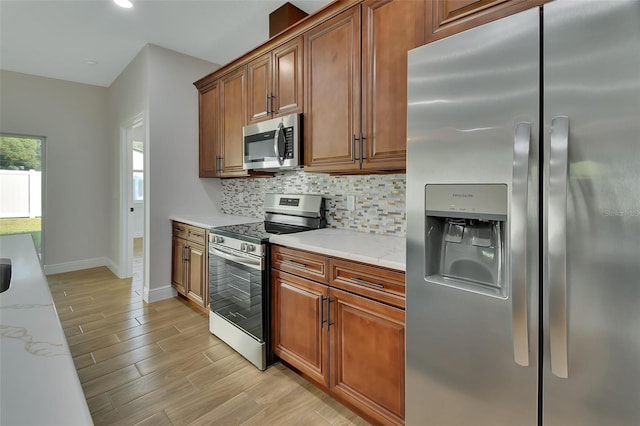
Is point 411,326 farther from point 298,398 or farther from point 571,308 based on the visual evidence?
point 298,398

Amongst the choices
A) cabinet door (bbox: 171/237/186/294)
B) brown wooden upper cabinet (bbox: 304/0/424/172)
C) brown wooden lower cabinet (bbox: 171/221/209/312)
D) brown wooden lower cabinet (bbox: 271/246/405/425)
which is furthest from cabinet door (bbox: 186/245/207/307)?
brown wooden upper cabinet (bbox: 304/0/424/172)

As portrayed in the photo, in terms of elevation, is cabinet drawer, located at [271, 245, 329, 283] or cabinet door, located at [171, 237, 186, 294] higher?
cabinet drawer, located at [271, 245, 329, 283]

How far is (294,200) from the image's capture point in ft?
9.06

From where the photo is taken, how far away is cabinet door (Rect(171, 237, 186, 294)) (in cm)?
325

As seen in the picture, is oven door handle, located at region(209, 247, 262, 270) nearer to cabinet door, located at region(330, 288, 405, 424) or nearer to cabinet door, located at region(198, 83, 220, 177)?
cabinet door, located at region(330, 288, 405, 424)

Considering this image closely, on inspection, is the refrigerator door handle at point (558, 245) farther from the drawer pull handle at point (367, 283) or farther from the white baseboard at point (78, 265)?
→ the white baseboard at point (78, 265)

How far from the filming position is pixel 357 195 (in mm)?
2365

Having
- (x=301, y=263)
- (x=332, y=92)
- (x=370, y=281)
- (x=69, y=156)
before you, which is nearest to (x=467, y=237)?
(x=370, y=281)

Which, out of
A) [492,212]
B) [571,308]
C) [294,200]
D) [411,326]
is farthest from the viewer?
[294,200]

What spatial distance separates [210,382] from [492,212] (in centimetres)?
193

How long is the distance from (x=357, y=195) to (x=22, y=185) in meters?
4.80

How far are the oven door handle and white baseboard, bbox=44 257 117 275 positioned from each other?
286 centimetres

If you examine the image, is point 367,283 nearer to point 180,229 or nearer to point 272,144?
point 272,144

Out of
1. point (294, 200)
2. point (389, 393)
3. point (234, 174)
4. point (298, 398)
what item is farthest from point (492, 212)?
point (234, 174)
